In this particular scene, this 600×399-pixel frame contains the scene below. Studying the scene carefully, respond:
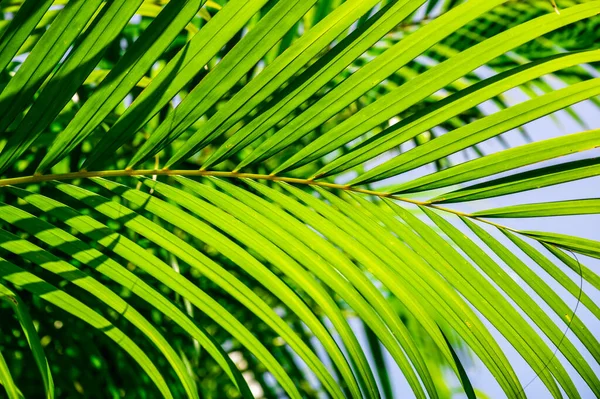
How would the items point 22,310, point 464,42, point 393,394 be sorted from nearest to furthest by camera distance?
point 22,310 → point 393,394 → point 464,42

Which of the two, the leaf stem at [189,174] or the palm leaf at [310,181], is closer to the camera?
the palm leaf at [310,181]

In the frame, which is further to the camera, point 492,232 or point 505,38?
point 492,232

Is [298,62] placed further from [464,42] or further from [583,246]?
[464,42]

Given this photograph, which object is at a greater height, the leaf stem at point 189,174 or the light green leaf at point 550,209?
the light green leaf at point 550,209

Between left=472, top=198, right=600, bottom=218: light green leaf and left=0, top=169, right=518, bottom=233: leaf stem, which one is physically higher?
left=472, top=198, right=600, bottom=218: light green leaf

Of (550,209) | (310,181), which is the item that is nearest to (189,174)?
(310,181)

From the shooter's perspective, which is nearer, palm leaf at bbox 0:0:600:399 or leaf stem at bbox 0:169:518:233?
palm leaf at bbox 0:0:600:399

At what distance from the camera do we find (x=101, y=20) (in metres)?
0.56

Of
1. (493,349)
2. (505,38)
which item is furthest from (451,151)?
(493,349)

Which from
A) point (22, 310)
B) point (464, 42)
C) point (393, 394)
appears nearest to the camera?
point (22, 310)

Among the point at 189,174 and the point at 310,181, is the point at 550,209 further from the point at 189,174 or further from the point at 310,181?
the point at 189,174

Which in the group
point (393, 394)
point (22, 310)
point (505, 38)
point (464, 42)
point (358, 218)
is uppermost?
point (464, 42)

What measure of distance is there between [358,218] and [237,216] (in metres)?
0.16

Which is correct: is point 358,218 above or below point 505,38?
below
